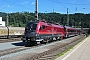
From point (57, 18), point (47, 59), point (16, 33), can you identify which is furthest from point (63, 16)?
point (47, 59)

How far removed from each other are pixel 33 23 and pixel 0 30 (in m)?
16.3

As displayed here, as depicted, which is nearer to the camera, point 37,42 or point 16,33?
point 37,42

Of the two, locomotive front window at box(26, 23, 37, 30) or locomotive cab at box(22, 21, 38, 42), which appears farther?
locomotive front window at box(26, 23, 37, 30)

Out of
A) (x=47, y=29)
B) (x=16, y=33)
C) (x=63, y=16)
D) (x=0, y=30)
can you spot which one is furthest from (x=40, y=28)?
(x=63, y=16)

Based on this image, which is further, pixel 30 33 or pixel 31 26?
pixel 31 26

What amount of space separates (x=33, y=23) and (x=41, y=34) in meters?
1.67

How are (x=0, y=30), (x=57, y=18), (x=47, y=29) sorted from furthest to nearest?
(x=57, y=18) < (x=0, y=30) < (x=47, y=29)

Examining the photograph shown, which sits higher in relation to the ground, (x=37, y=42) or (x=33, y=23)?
(x=33, y=23)

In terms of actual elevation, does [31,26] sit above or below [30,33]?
above

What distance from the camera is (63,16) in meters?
92.1

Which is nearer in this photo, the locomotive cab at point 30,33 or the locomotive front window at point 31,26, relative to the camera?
the locomotive cab at point 30,33

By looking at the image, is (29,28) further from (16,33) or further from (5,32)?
(16,33)

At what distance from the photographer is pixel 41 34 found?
26.4m

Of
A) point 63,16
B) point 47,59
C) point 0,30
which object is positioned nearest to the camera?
point 47,59
